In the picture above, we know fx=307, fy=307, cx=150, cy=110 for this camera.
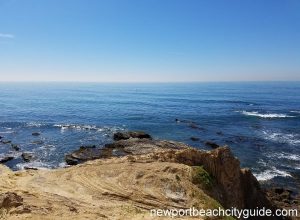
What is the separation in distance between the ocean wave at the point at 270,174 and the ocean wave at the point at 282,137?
17329mm

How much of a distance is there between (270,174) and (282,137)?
78.3ft

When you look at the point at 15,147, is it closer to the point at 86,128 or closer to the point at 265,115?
the point at 86,128

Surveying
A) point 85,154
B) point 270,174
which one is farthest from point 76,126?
point 270,174

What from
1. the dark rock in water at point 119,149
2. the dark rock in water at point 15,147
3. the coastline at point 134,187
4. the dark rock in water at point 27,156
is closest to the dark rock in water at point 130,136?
the dark rock in water at point 119,149

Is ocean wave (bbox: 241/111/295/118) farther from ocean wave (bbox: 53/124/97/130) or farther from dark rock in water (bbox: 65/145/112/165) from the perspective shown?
dark rock in water (bbox: 65/145/112/165)

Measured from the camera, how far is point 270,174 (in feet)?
133

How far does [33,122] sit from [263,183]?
2136 inches

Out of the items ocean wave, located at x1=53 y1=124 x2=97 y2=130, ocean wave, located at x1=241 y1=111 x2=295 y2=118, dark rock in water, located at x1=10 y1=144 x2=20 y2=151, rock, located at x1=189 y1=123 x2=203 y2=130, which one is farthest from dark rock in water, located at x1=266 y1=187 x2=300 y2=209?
ocean wave, located at x1=241 y1=111 x2=295 y2=118

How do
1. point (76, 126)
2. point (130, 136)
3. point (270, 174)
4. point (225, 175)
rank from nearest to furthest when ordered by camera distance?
point (225, 175) → point (270, 174) → point (130, 136) → point (76, 126)

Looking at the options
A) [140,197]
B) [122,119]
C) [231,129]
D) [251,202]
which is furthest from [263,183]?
[122,119]

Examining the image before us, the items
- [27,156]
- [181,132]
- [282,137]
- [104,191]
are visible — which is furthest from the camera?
[181,132]

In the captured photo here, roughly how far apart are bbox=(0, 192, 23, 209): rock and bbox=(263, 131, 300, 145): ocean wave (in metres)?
52.2

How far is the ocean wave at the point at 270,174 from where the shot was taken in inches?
1549

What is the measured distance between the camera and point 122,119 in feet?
262
